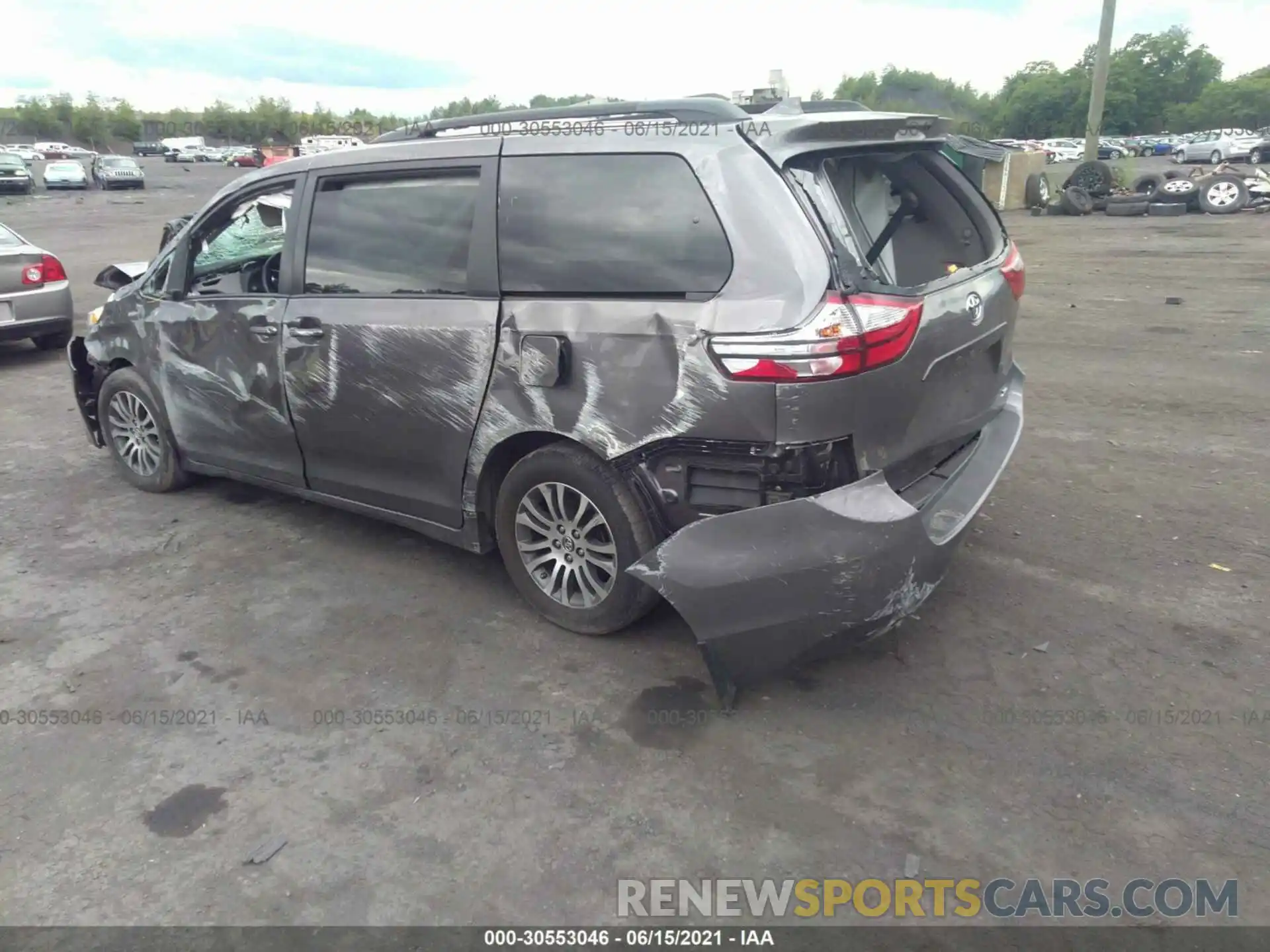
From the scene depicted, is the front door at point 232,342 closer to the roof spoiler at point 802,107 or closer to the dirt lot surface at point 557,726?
the dirt lot surface at point 557,726

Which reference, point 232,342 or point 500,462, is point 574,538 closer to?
point 500,462

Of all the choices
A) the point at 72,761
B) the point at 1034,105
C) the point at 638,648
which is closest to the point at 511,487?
the point at 638,648

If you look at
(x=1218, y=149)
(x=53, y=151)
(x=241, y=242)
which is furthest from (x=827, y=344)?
(x=53, y=151)

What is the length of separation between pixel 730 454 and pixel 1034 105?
78798mm

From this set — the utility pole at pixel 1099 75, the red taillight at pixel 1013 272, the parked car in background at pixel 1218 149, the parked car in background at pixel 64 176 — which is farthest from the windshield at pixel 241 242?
the parked car in background at pixel 1218 149

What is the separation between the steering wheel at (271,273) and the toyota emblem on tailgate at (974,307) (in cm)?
311

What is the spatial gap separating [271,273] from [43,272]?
19.2ft

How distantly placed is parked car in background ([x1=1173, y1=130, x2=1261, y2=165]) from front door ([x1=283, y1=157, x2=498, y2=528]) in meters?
47.0

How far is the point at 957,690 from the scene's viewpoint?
3438 millimetres

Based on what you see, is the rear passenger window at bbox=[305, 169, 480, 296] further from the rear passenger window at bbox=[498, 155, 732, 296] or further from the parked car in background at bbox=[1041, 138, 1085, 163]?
the parked car in background at bbox=[1041, 138, 1085, 163]

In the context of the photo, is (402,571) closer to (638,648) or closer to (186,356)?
(638,648)

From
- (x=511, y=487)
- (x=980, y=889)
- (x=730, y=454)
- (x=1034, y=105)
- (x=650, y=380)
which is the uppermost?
(x=1034, y=105)

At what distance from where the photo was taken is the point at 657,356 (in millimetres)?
3266

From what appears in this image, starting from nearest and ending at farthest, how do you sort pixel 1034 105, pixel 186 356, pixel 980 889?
1. pixel 980 889
2. pixel 186 356
3. pixel 1034 105
